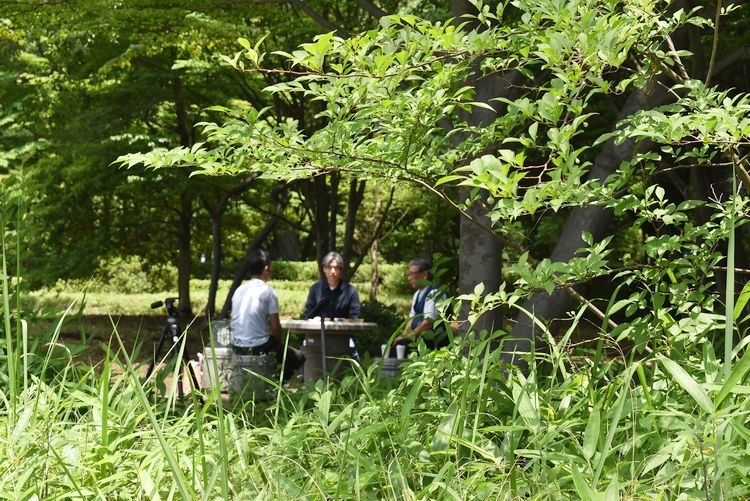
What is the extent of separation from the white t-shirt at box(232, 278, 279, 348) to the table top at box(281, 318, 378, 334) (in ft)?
1.57

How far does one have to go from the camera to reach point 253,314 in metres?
7.38

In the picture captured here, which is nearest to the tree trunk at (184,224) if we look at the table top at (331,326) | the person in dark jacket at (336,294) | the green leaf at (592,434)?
the person in dark jacket at (336,294)

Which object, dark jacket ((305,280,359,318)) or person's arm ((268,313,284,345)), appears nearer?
person's arm ((268,313,284,345))

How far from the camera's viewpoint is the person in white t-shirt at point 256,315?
738 cm

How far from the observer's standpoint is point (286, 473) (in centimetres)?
285

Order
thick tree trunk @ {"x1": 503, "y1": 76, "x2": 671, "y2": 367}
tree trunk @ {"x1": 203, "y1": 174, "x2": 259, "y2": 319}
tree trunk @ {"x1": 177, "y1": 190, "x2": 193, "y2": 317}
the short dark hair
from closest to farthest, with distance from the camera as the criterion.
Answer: thick tree trunk @ {"x1": 503, "y1": 76, "x2": 671, "y2": 367} < the short dark hair < tree trunk @ {"x1": 203, "y1": 174, "x2": 259, "y2": 319} < tree trunk @ {"x1": 177, "y1": 190, "x2": 193, "y2": 317}

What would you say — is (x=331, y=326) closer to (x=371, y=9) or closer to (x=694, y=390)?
(x=371, y=9)

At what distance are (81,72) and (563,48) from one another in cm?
1301

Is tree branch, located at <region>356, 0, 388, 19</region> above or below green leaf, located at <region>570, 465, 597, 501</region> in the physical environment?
above

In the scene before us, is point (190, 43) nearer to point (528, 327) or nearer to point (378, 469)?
point (528, 327)

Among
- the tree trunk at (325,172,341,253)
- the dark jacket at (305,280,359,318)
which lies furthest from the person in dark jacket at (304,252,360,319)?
the tree trunk at (325,172,341,253)

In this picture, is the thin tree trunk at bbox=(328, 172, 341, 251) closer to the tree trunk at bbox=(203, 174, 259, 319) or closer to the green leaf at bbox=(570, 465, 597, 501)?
the tree trunk at bbox=(203, 174, 259, 319)

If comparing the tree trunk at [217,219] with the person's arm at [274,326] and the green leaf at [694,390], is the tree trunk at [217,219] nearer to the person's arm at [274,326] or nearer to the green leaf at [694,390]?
the person's arm at [274,326]

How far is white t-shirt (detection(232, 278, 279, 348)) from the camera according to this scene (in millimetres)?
7371
